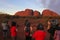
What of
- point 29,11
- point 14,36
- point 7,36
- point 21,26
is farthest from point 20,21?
point 29,11

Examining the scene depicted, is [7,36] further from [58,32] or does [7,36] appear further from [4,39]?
[58,32]

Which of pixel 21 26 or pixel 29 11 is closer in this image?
pixel 21 26

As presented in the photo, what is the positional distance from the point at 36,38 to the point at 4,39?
331 inches

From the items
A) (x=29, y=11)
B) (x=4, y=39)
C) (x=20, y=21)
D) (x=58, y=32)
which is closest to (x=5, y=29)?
(x=4, y=39)

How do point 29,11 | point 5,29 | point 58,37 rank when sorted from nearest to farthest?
1. point 58,37
2. point 5,29
3. point 29,11

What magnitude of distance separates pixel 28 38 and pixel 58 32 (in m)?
3.53

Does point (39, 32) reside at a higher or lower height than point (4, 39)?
higher

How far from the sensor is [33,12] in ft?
181

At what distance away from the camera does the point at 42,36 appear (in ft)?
40.8

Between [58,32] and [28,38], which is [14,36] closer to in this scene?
[28,38]

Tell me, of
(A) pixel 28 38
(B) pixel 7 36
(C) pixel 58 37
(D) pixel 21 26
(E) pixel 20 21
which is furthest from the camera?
(E) pixel 20 21

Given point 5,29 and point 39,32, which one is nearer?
point 39,32

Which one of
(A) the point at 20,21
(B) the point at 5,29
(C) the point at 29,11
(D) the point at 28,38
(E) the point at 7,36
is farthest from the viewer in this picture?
(C) the point at 29,11

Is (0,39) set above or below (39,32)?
below
